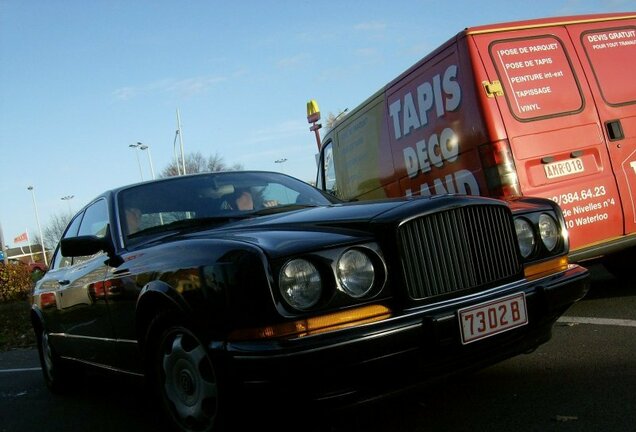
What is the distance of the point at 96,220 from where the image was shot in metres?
4.55

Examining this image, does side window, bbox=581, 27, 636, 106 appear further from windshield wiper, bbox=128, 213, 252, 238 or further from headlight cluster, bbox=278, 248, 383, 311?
headlight cluster, bbox=278, 248, 383, 311

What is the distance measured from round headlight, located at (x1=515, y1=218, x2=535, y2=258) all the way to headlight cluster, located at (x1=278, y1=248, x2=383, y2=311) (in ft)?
3.37

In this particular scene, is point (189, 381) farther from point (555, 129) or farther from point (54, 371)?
point (555, 129)

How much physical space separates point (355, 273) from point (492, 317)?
0.70 m

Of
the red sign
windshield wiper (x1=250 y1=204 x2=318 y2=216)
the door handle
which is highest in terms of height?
the red sign

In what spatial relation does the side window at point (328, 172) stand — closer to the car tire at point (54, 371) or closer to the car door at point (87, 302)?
the car door at point (87, 302)

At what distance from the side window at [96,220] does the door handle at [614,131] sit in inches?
160

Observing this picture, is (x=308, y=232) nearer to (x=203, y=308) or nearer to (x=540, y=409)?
(x=203, y=308)

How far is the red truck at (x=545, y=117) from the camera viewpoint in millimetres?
5051

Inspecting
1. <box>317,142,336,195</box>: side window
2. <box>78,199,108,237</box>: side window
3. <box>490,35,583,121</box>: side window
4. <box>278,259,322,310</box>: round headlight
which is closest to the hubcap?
<box>278,259,322,310</box>: round headlight

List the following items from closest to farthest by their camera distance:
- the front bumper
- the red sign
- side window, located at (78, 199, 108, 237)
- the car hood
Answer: the front bumper
the car hood
side window, located at (78, 199, 108, 237)
the red sign

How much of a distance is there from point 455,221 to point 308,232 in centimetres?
72

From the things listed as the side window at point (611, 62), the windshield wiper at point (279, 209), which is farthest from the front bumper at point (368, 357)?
the side window at point (611, 62)

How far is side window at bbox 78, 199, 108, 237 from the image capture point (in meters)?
4.28
